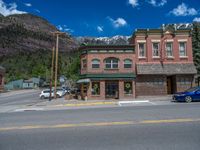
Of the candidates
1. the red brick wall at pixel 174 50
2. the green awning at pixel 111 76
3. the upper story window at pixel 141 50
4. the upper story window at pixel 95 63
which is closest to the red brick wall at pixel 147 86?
the green awning at pixel 111 76

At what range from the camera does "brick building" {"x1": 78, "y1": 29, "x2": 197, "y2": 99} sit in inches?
1254

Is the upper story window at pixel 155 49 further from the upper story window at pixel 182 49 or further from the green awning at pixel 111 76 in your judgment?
the green awning at pixel 111 76

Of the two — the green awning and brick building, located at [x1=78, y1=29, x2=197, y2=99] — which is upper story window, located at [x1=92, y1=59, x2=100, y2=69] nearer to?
brick building, located at [x1=78, y1=29, x2=197, y2=99]

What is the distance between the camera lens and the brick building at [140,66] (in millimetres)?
31844

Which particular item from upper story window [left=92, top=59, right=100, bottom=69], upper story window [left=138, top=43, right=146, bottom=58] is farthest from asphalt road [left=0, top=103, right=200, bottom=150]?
upper story window [left=138, top=43, right=146, bottom=58]

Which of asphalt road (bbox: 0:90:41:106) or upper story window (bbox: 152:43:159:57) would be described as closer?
asphalt road (bbox: 0:90:41:106)

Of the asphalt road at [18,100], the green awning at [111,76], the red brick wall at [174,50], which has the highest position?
the red brick wall at [174,50]

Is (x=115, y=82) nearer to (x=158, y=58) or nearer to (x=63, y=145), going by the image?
(x=158, y=58)

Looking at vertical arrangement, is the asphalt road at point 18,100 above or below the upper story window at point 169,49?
below

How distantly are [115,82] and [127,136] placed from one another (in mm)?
24548

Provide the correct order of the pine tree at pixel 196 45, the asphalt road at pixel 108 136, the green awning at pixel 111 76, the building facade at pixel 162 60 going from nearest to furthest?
the asphalt road at pixel 108 136 → the green awning at pixel 111 76 → the building facade at pixel 162 60 → the pine tree at pixel 196 45

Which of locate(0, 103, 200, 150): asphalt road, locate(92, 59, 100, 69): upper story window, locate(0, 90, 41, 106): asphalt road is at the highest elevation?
locate(92, 59, 100, 69): upper story window

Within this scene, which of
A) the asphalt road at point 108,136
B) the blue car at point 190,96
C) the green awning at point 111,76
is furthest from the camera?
the green awning at point 111,76

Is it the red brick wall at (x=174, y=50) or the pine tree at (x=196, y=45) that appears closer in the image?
the red brick wall at (x=174, y=50)
